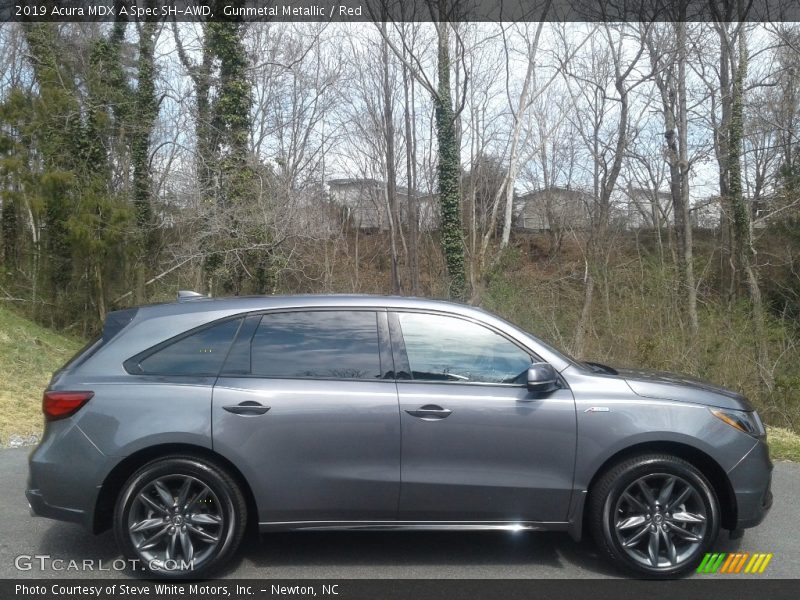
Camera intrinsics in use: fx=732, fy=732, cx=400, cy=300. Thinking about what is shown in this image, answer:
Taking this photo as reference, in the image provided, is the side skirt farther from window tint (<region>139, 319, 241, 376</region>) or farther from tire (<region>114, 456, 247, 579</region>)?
window tint (<region>139, 319, 241, 376</region>)

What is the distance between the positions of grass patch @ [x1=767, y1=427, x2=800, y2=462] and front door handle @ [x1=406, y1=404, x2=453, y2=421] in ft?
14.9

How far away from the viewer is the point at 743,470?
459 cm

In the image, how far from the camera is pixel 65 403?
4523 mm

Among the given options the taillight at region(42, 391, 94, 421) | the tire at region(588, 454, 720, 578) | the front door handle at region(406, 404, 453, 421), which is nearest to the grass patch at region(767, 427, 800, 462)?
the tire at region(588, 454, 720, 578)

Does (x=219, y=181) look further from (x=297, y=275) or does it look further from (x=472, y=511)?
(x=472, y=511)

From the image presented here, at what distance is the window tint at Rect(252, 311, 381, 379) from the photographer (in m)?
4.68

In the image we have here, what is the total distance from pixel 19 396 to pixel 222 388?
24.6 ft

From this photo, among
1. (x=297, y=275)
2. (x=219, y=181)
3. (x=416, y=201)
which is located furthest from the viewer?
(x=416, y=201)

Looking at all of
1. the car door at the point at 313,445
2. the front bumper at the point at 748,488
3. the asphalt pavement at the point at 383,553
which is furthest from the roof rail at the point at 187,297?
the front bumper at the point at 748,488

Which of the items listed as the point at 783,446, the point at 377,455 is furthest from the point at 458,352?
the point at 783,446

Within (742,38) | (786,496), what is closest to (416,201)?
(742,38)

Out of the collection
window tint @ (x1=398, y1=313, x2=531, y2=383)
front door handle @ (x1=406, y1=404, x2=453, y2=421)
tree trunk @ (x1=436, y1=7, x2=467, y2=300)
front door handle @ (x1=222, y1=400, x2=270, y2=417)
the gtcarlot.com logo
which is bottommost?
the gtcarlot.com logo

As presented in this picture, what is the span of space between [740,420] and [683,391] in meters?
0.40

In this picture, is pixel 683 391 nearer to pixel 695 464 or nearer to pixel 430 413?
pixel 695 464
